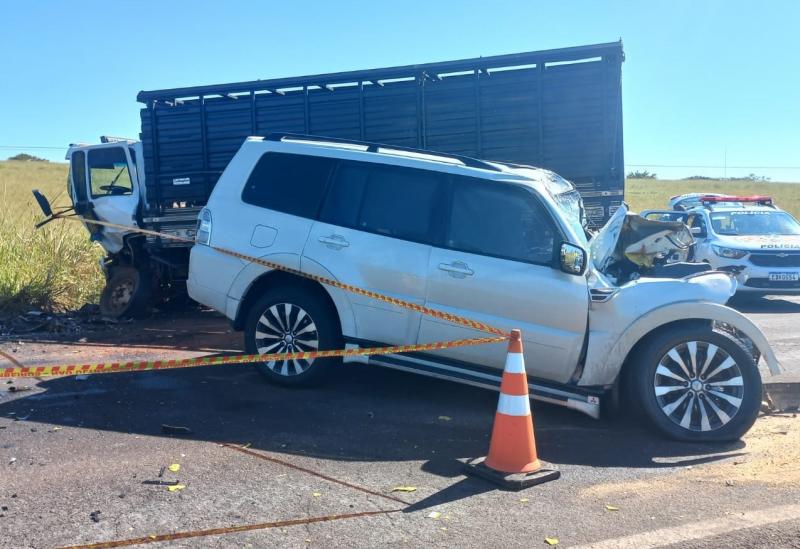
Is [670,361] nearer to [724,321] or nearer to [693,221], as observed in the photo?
[724,321]

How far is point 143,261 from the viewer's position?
11.4 metres

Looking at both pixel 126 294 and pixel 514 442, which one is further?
pixel 126 294

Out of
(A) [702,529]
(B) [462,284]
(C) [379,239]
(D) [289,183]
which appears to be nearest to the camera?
(A) [702,529]

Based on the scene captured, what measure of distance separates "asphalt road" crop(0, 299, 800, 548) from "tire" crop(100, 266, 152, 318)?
4143mm

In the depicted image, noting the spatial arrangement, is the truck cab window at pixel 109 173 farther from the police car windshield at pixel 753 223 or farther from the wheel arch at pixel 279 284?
the police car windshield at pixel 753 223

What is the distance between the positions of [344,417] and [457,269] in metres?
1.44

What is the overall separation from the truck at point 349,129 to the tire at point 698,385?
12.9 feet

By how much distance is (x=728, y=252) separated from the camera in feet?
43.4

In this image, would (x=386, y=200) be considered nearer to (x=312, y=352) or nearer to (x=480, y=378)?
(x=312, y=352)

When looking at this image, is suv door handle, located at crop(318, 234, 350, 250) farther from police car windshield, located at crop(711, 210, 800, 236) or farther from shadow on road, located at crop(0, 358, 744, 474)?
police car windshield, located at crop(711, 210, 800, 236)

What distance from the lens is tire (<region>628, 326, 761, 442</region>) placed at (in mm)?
5562

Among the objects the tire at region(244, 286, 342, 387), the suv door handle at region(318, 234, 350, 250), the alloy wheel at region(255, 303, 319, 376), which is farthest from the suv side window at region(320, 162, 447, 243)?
the alloy wheel at region(255, 303, 319, 376)

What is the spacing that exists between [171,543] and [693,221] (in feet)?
42.2

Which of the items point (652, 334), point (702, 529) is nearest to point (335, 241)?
point (652, 334)
